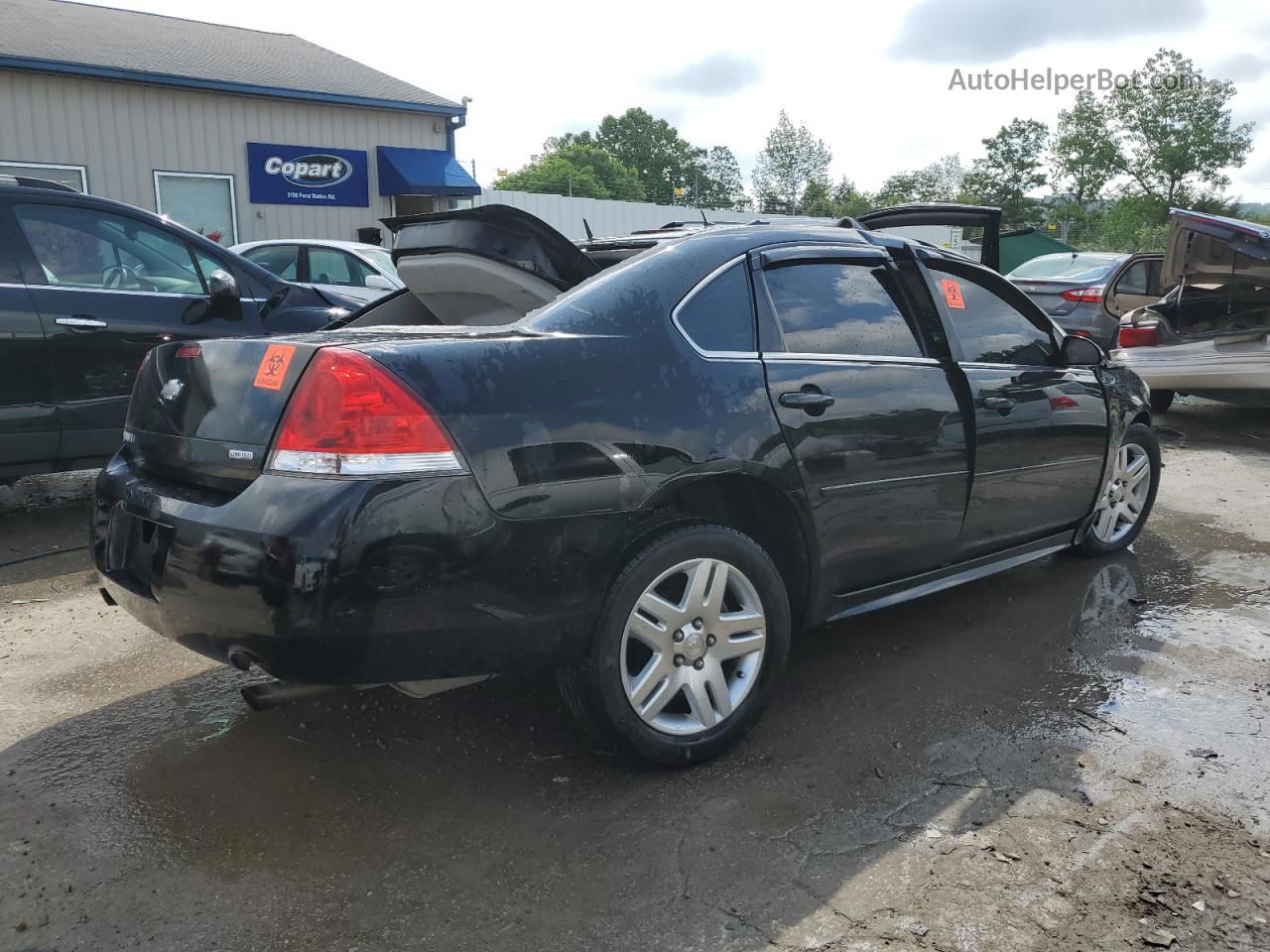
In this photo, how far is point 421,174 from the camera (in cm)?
1844

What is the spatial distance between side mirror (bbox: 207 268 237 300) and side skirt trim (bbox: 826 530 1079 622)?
3.97 m

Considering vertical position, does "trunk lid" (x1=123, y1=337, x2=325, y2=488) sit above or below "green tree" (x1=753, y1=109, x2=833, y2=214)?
below

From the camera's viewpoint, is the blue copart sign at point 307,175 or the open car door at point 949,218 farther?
the blue copart sign at point 307,175

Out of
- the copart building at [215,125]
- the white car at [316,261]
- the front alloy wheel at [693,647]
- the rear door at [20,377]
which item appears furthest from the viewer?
the copart building at [215,125]

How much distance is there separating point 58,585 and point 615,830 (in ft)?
10.7

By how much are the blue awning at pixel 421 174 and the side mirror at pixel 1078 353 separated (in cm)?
1564

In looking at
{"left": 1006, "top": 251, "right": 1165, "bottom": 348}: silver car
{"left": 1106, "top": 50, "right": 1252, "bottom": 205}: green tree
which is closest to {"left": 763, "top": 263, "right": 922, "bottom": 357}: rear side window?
{"left": 1006, "top": 251, "right": 1165, "bottom": 348}: silver car

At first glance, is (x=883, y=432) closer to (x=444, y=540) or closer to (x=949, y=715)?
(x=949, y=715)

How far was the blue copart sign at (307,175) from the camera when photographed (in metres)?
16.9

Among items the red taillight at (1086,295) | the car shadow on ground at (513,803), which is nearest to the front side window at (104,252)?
the car shadow on ground at (513,803)

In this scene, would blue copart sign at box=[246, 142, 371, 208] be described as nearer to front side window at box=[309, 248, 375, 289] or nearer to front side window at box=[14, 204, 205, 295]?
front side window at box=[309, 248, 375, 289]

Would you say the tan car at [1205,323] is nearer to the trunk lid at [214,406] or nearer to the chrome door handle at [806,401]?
the chrome door handle at [806,401]

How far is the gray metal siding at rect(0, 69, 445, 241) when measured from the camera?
14680 mm

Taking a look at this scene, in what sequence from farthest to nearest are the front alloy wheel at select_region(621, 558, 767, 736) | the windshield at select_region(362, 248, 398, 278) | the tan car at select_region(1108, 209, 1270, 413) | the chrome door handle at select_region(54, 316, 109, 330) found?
1. the windshield at select_region(362, 248, 398, 278)
2. the tan car at select_region(1108, 209, 1270, 413)
3. the chrome door handle at select_region(54, 316, 109, 330)
4. the front alloy wheel at select_region(621, 558, 767, 736)
